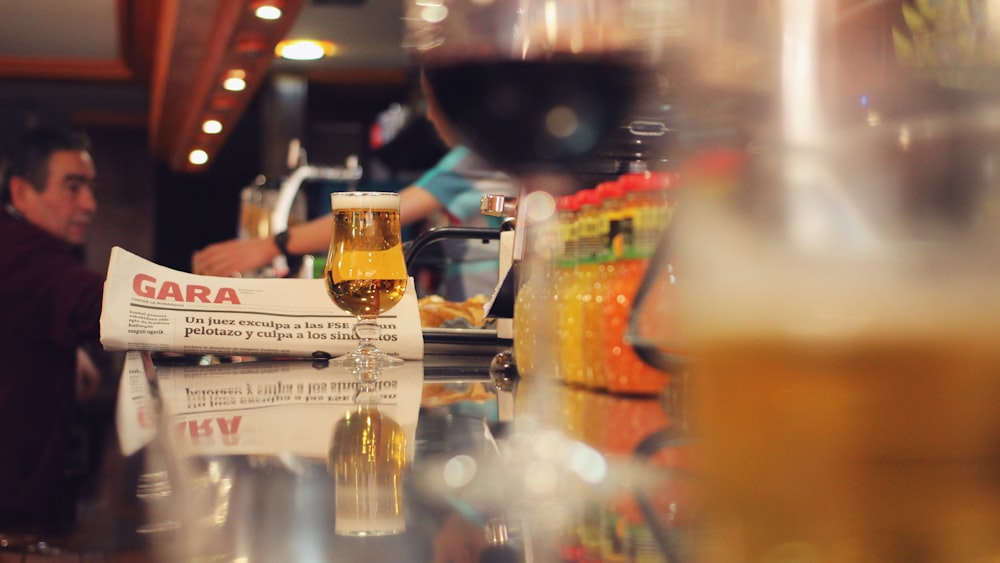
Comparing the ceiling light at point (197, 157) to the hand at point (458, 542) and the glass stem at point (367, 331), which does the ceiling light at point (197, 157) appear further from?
the hand at point (458, 542)

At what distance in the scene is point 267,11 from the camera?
393 cm

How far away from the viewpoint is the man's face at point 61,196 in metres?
3.82

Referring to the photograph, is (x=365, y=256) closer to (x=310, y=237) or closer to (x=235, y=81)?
(x=310, y=237)

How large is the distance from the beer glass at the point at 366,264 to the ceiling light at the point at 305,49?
18.9ft

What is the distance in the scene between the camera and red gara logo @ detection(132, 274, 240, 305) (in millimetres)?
1239

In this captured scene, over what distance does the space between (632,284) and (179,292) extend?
68cm

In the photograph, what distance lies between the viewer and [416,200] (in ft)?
9.15

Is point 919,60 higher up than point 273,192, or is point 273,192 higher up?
point 273,192

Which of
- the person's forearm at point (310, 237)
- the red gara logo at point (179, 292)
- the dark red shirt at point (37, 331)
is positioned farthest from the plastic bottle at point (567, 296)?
the person's forearm at point (310, 237)

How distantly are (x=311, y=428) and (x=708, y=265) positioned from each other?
1.43ft

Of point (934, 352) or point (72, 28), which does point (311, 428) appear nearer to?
point (934, 352)

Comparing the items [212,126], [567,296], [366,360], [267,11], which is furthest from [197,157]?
[567,296]

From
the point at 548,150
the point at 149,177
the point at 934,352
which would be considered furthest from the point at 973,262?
the point at 149,177

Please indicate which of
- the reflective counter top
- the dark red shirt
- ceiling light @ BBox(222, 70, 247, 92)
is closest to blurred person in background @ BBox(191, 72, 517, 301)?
the dark red shirt
